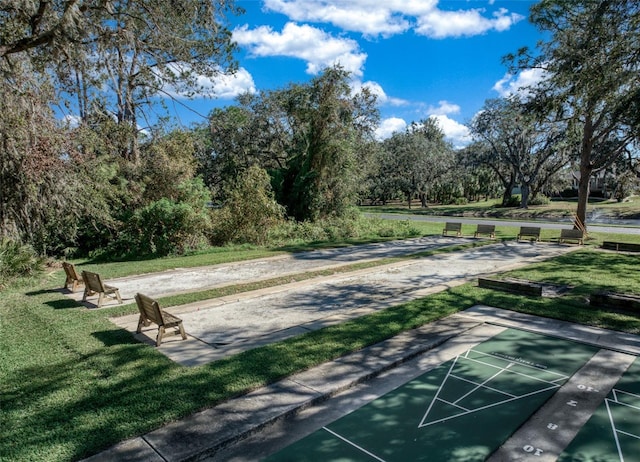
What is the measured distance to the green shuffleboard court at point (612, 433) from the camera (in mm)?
3920

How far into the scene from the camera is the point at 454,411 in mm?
4715

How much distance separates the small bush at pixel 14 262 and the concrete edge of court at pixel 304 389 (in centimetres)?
944

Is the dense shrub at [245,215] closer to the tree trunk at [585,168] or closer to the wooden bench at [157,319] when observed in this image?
the wooden bench at [157,319]

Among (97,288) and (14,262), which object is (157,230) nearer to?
(14,262)

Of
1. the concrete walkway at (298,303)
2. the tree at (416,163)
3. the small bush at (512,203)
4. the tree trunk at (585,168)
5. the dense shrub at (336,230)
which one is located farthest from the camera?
the tree at (416,163)

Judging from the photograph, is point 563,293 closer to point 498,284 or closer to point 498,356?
point 498,284

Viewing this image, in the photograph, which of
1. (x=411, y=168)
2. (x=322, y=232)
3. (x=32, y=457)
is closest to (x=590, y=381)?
(x=32, y=457)

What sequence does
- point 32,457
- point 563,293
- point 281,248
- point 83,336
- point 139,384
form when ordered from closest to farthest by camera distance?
point 32,457 < point 139,384 < point 83,336 < point 563,293 < point 281,248

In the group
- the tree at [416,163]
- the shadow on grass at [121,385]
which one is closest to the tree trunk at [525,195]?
the tree at [416,163]

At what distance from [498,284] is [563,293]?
4.91ft

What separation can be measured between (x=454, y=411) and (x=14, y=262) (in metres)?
12.2

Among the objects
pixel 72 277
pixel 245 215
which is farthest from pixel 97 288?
pixel 245 215

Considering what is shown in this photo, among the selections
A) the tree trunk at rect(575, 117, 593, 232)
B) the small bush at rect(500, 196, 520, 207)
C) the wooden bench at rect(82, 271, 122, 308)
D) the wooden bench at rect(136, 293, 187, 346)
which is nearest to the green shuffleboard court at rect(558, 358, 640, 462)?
the wooden bench at rect(136, 293, 187, 346)

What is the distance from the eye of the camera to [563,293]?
995cm
